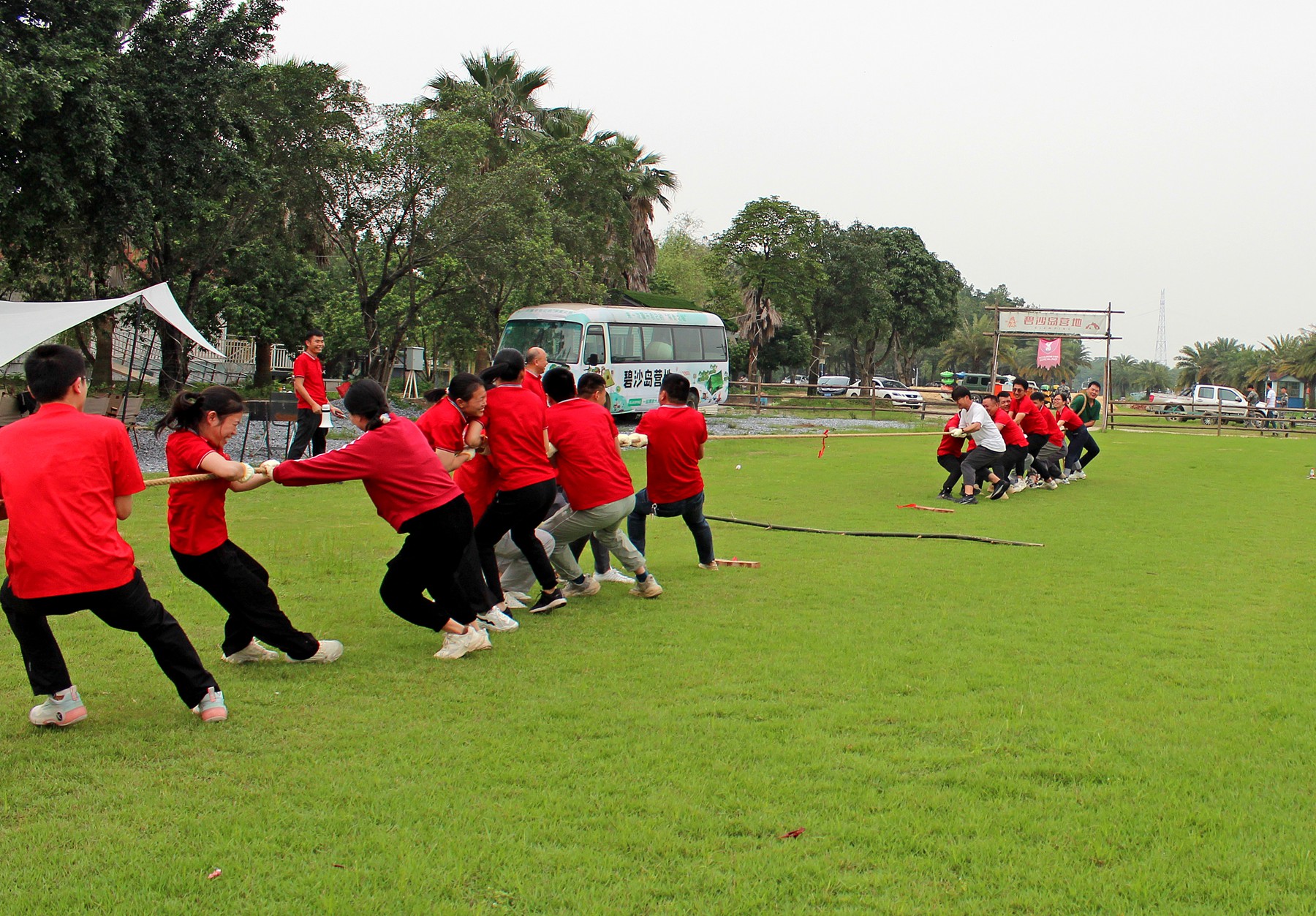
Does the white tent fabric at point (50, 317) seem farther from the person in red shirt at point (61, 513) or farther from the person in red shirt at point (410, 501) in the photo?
the person in red shirt at point (61, 513)

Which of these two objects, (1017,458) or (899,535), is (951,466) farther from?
(899,535)

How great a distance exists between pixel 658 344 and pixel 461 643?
22690 millimetres

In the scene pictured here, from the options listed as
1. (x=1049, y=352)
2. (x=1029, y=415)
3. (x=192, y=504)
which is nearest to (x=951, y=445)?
(x=1029, y=415)

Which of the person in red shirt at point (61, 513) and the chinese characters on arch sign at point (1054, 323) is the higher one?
the chinese characters on arch sign at point (1054, 323)

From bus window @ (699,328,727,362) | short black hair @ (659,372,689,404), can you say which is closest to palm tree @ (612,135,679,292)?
bus window @ (699,328,727,362)

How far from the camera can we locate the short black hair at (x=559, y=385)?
7059 mm

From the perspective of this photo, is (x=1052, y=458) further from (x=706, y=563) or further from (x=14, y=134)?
(x=14, y=134)

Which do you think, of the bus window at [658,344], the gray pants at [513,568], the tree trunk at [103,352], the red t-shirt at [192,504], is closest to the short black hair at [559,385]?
the gray pants at [513,568]

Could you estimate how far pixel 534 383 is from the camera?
298 inches

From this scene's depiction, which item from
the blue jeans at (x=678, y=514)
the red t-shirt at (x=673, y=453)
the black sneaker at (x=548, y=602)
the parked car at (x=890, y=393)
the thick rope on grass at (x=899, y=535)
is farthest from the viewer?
the parked car at (x=890, y=393)

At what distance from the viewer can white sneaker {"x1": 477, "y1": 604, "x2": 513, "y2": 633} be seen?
21.1 feet

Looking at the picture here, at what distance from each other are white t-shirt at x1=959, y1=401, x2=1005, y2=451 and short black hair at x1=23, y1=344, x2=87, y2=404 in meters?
11.0

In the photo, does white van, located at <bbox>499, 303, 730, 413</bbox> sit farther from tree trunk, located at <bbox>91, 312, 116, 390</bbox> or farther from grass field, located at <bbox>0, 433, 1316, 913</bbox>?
grass field, located at <bbox>0, 433, 1316, 913</bbox>

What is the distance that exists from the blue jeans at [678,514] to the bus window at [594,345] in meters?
17.4
